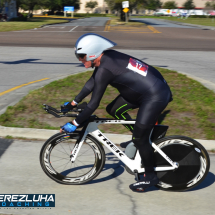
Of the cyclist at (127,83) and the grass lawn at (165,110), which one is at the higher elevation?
the cyclist at (127,83)

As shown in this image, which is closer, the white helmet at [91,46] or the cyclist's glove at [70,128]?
the white helmet at [91,46]

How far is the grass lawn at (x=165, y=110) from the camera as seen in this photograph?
5.86m

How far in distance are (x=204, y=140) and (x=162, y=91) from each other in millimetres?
2349

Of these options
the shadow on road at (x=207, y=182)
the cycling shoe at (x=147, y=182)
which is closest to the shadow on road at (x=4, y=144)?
the cycling shoe at (x=147, y=182)

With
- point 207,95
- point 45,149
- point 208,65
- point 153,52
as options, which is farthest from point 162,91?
point 153,52

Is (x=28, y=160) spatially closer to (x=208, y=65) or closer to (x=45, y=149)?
(x=45, y=149)

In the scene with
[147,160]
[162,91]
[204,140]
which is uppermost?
[162,91]

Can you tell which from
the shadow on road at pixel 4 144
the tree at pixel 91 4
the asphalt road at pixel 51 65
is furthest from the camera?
the tree at pixel 91 4

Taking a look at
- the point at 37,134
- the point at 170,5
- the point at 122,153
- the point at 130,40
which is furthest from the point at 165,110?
the point at 170,5

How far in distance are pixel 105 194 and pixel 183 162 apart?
0.98 metres

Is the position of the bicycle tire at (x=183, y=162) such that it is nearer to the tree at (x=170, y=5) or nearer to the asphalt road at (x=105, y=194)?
the asphalt road at (x=105, y=194)

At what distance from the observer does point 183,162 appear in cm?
374

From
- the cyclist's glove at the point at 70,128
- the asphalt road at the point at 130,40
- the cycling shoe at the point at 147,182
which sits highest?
the cyclist's glove at the point at 70,128

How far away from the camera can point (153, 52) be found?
16.2m
